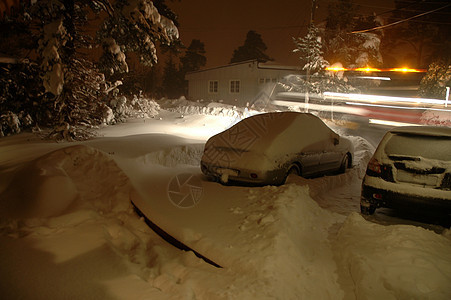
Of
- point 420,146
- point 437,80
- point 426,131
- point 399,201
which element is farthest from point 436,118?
point 399,201

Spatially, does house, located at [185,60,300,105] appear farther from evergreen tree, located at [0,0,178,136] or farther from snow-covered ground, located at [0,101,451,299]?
snow-covered ground, located at [0,101,451,299]

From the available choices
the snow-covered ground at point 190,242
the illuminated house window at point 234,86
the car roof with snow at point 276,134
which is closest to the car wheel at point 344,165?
the car roof with snow at point 276,134

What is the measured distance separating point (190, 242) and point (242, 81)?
25225mm

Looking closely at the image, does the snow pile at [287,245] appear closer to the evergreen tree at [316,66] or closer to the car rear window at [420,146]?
the car rear window at [420,146]

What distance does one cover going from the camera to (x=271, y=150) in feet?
18.1

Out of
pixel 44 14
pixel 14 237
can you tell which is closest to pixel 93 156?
pixel 14 237

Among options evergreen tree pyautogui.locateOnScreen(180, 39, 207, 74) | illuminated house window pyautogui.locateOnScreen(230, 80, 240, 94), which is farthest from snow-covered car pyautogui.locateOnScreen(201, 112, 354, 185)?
evergreen tree pyautogui.locateOnScreen(180, 39, 207, 74)

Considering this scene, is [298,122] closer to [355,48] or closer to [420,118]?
[420,118]

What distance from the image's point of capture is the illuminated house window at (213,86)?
31.0 meters

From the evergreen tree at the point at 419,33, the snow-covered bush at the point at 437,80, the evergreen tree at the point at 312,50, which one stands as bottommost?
the snow-covered bush at the point at 437,80

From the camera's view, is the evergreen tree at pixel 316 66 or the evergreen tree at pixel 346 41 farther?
the evergreen tree at pixel 346 41

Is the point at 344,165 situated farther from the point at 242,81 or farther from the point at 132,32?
the point at 242,81

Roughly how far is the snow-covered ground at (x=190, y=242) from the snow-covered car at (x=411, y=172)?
48cm

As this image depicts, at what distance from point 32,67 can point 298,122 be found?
10479 millimetres
